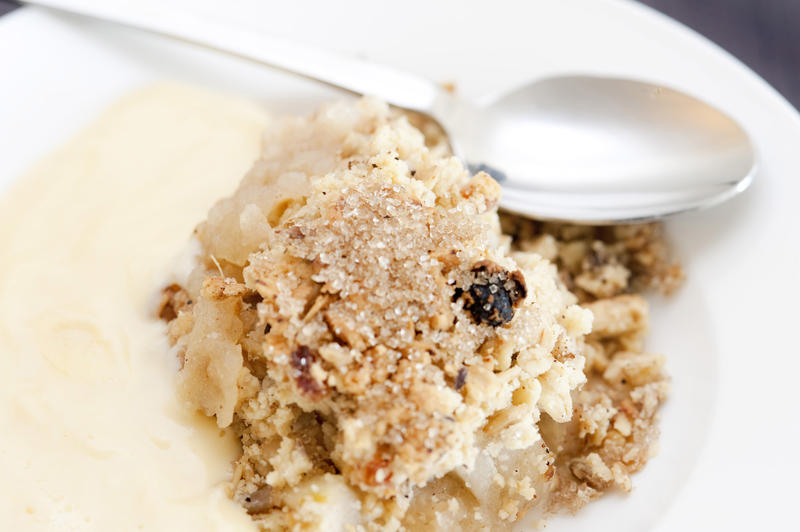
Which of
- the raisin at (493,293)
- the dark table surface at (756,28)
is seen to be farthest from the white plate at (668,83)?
the dark table surface at (756,28)

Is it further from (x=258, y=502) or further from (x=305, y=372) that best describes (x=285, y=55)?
(x=258, y=502)

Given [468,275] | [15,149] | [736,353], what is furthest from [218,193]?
[736,353]

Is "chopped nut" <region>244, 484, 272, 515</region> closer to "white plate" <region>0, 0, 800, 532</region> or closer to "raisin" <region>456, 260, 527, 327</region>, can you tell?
"raisin" <region>456, 260, 527, 327</region>

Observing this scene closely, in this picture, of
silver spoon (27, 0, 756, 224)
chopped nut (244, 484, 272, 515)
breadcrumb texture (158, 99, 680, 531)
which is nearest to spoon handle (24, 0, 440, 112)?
silver spoon (27, 0, 756, 224)

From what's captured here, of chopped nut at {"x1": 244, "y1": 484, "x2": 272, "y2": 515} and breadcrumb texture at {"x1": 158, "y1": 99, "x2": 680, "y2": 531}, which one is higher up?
breadcrumb texture at {"x1": 158, "y1": 99, "x2": 680, "y2": 531}

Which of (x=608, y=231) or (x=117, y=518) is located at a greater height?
(x=608, y=231)

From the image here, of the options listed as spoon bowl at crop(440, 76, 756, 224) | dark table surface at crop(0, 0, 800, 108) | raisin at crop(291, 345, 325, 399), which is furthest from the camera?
dark table surface at crop(0, 0, 800, 108)

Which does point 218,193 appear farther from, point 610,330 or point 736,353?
point 736,353

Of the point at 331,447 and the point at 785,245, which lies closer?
the point at 331,447
